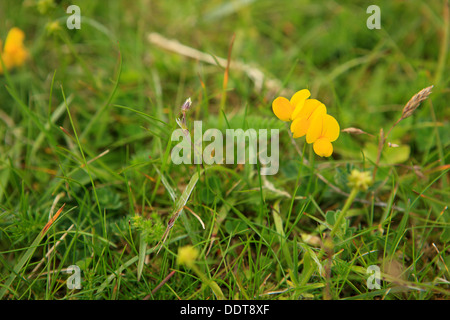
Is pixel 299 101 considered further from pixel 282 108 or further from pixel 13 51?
pixel 13 51

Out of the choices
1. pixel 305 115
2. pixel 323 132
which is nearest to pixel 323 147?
pixel 323 132

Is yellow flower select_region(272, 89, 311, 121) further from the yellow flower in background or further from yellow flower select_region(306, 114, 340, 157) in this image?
the yellow flower in background

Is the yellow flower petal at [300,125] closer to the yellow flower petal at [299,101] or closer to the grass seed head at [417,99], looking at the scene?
the yellow flower petal at [299,101]

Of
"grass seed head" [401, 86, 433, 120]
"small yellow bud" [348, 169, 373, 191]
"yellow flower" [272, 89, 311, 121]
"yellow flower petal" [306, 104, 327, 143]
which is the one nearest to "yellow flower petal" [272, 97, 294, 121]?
"yellow flower" [272, 89, 311, 121]

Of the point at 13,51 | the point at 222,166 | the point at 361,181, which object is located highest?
the point at 13,51

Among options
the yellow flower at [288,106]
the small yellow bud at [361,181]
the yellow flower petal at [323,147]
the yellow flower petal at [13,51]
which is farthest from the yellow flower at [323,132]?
the yellow flower petal at [13,51]

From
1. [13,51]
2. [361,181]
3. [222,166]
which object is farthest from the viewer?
[13,51]
